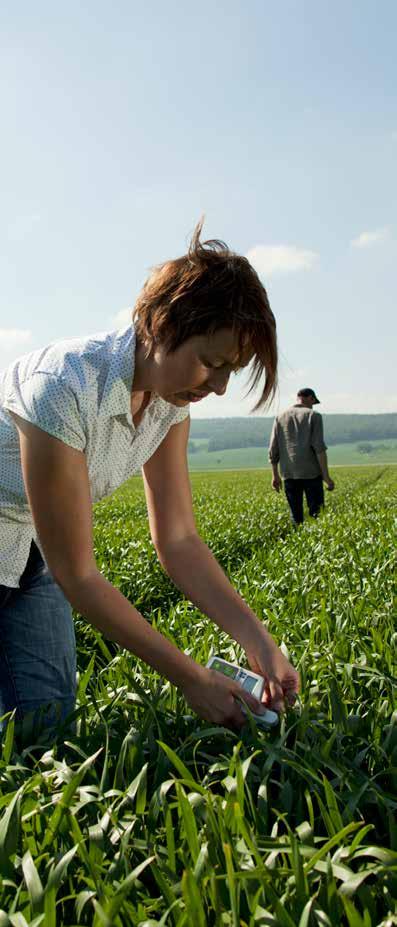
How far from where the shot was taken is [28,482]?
225 centimetres

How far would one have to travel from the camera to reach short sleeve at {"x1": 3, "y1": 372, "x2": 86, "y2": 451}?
2.23 meters

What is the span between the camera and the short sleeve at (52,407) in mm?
2230

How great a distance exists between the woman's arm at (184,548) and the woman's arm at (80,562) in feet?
1.39

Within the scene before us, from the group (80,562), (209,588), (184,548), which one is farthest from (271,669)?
(80,562)

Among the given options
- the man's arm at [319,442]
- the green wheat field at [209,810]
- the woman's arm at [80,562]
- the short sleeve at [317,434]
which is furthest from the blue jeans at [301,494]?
the woman's arm at [80,562]

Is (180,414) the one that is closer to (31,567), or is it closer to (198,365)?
(198,365)

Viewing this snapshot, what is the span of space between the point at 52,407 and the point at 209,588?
92 centimetres

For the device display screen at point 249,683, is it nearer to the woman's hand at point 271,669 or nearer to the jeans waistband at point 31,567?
the woman's hand at point 271,669

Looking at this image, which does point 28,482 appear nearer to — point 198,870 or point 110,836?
point 110,836

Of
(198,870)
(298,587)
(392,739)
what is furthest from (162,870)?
(298,587)

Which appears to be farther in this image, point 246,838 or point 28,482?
point 28,482

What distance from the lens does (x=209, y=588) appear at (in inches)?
111

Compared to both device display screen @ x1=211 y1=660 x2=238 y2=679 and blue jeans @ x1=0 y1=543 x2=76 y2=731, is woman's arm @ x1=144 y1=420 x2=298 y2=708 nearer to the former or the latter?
device display screen @ x1=211 y1=660 x2=238 y2=679

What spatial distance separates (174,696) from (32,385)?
1.17 meters
